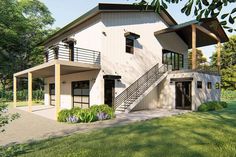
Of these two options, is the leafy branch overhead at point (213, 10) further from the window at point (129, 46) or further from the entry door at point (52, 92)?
the entry door at point (52, 92)

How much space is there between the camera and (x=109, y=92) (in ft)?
50.2

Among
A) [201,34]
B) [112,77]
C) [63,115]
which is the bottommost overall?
[63,115]

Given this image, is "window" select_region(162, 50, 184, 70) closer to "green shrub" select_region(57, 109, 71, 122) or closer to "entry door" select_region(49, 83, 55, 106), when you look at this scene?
→ "green shrub" select_region(57, 109, 71, 122)

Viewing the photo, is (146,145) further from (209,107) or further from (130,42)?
(209,107)

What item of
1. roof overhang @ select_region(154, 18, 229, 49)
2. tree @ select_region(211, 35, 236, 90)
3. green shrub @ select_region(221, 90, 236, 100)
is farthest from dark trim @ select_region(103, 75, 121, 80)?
tree @ select_region(211, 35, 236, 90)

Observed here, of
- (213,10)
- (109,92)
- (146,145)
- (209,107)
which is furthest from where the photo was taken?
(209,107)

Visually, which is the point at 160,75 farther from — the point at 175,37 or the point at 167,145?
the point at 167,145

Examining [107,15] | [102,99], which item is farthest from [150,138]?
[107,15]

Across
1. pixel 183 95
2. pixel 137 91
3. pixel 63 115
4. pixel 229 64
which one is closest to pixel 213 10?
pixel 63 115

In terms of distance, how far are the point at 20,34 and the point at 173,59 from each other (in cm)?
2645

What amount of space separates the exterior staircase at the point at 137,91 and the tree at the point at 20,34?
75.5 feet

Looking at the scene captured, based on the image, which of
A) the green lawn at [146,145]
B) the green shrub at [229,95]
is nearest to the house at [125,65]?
the green lawn at [146,145]

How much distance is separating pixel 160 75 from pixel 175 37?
20.7 ft

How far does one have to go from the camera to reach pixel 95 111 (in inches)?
463
